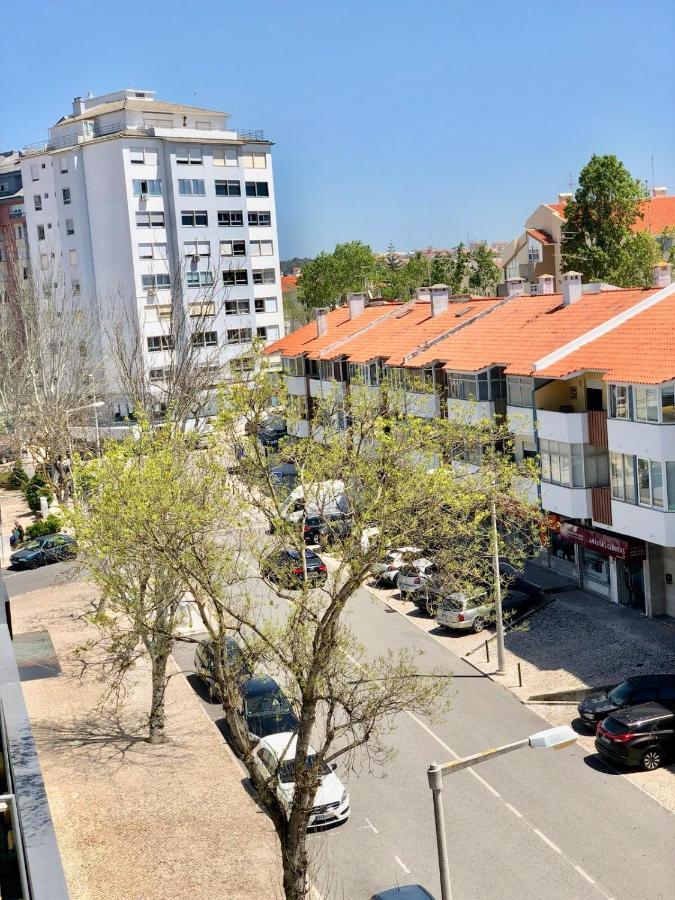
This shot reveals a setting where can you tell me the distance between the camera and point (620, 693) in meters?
25.5

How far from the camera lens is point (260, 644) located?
18.1 metres

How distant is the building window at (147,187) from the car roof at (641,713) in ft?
193

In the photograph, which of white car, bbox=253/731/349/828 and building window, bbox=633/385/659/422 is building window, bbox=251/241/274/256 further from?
white car, bbox=253/731/349/828

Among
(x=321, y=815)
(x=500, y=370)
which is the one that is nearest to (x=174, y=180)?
(x=500, y=370)

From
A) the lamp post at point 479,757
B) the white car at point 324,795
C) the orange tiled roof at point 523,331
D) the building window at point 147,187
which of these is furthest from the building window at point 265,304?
the lamp post at point 479,757

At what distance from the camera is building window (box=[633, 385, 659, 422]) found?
2909 cm

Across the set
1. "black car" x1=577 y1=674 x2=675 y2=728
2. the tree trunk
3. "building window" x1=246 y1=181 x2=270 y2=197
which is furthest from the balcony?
"building window" x1=246 y1=181 x2=270 y2=197

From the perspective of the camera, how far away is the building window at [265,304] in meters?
80.0

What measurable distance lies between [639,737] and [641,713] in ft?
2.30

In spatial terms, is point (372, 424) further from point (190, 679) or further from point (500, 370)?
point (500, 370)

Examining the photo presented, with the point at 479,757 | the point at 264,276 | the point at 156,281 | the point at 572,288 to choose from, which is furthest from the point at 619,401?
the point at 264,276

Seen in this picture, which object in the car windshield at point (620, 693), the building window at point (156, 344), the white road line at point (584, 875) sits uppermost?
the building window at point (156, 344)

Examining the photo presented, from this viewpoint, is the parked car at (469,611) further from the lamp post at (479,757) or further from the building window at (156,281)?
the building window at (156,281)

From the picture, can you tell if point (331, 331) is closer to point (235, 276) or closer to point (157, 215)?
point (235, 276)
